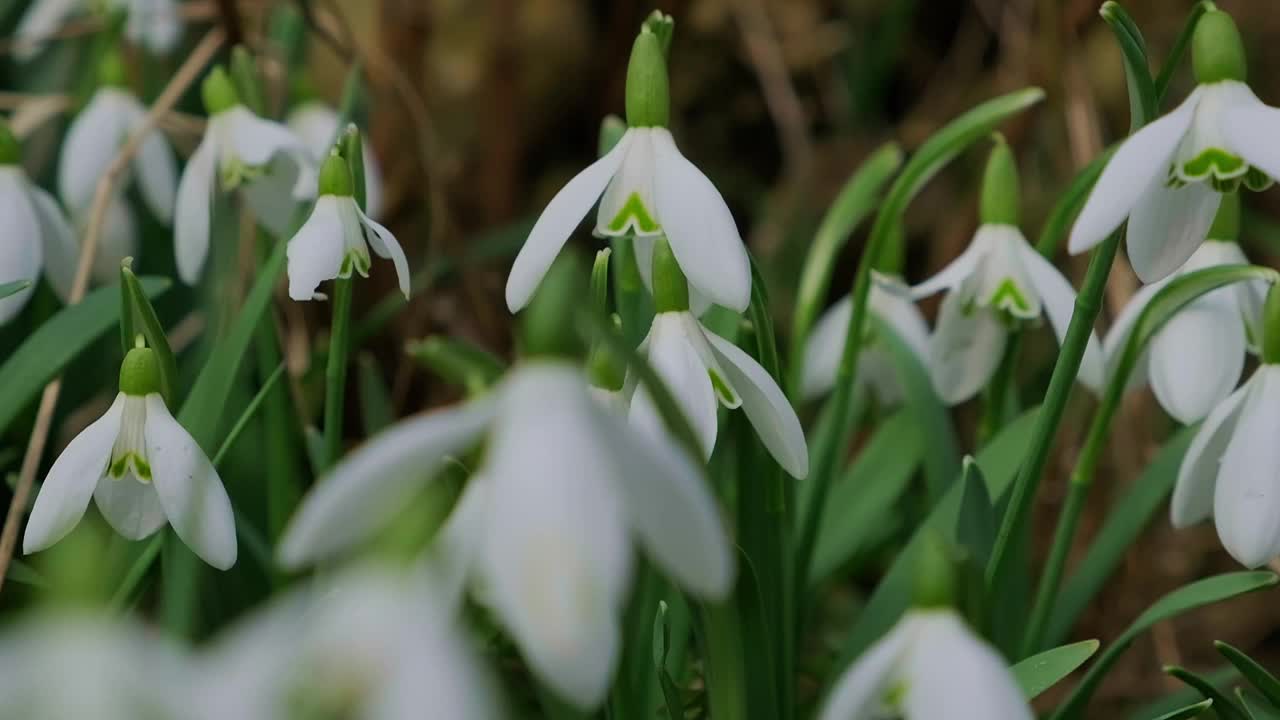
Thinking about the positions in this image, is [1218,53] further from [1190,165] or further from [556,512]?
[556,512]

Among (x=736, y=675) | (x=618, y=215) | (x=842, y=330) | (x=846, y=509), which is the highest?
(x=618, y=215)

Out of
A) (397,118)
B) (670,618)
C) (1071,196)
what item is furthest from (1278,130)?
(397,118)

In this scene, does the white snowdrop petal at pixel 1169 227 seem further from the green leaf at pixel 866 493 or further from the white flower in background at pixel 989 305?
the green leaf at pixel 866 493

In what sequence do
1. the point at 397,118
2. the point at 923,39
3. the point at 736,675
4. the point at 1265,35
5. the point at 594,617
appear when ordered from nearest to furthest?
the point at 594,617 → the point at 736,675 → the point at 397,118 → the point at 1265,35 → the point at 923,39

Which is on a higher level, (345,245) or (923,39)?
(345,245)

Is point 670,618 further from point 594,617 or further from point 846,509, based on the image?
point 594,617

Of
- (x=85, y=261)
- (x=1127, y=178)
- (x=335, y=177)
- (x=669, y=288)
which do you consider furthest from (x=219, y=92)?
(x=1127, y=178)
